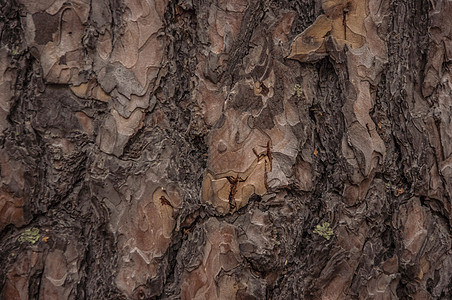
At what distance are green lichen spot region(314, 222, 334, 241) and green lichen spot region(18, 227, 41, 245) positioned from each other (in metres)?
0.69

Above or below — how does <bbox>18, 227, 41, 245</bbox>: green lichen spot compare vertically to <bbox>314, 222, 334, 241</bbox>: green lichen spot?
above

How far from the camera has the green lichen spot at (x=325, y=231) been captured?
1.08 metres

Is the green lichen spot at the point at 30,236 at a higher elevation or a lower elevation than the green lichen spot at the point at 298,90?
lower

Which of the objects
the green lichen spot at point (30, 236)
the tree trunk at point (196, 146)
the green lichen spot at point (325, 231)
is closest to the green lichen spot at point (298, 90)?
the tree trunk at point (196, 146)

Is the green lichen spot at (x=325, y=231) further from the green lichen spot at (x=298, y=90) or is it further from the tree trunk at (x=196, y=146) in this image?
the green lichen spot at (x=298, y=90)

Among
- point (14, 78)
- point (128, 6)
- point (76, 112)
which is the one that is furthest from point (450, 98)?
point (14, 78)

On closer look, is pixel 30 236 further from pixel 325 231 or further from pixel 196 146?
pixel 325 231

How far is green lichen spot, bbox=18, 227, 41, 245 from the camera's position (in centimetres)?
107

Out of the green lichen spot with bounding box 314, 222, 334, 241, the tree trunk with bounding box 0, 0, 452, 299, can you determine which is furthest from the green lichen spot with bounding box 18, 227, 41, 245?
the green lichen spot with bounding box 314, 222, 334, 241

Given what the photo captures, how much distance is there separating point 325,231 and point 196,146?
1.26 ft

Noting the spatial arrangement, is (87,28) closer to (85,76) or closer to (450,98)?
(85,76)

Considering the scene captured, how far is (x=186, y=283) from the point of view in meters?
1.05

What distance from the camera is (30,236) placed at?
1.07 m

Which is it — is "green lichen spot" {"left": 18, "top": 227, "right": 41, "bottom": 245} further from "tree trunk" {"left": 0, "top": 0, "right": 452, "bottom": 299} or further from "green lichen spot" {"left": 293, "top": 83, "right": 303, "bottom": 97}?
"green lichen spot" {"left": 293, "top": 83, "right": 303, "bottom": 97}
